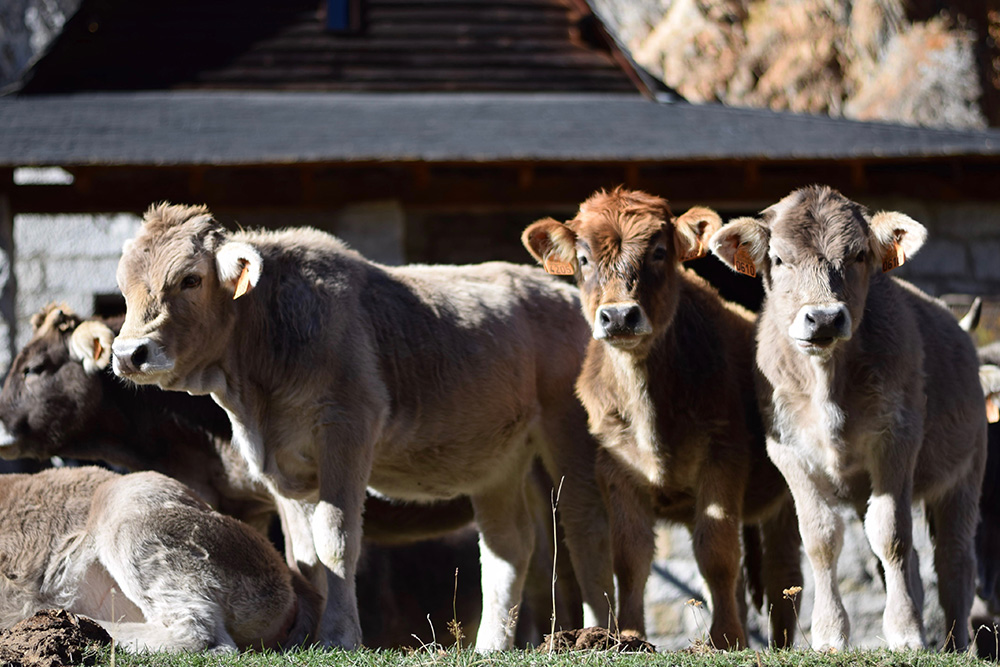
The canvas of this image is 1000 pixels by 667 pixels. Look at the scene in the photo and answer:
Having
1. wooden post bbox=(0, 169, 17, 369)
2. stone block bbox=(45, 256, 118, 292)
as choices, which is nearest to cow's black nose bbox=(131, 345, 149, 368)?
wooden post bbox=(0, 169, 17, 369)

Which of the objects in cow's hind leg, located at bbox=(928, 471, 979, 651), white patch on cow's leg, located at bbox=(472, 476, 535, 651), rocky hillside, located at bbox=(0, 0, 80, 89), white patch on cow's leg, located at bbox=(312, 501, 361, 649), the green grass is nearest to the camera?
the green grass

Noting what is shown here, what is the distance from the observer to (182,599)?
5816 mm

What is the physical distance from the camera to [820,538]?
5824 mm

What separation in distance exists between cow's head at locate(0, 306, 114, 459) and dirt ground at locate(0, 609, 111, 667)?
10.5 ft

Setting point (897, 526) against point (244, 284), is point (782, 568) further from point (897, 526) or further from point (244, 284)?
point (244, 284)

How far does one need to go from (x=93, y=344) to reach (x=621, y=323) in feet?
13.9

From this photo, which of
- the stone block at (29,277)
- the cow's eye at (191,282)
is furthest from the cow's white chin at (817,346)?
the stone block at (29,277)

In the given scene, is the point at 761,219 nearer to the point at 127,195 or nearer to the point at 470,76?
the point at 127,195

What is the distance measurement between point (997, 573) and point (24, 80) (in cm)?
1098

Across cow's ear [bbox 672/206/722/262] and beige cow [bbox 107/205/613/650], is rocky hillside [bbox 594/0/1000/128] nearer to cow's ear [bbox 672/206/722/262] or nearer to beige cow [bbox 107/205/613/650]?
beige cow [bbox 107/205/613/650]

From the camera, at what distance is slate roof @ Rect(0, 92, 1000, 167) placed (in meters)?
10.2

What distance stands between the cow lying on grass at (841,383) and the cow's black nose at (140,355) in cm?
293

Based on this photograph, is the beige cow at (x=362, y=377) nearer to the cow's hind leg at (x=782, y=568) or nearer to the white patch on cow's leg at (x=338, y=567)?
the white patch on cow's leg at (x=338, y=567)

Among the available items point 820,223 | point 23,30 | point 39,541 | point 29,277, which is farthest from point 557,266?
point 23,30
